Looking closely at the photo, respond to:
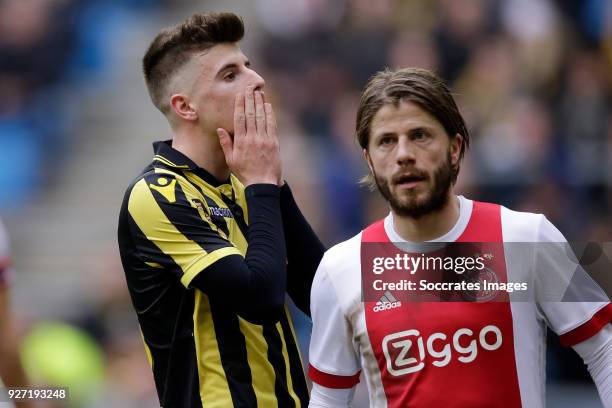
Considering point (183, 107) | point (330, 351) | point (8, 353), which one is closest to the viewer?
point (330, 351)

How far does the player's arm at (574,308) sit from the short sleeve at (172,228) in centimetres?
102

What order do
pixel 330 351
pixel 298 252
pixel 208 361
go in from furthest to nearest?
pixel 298 252 < pixel 208 361 < pixel 330 351

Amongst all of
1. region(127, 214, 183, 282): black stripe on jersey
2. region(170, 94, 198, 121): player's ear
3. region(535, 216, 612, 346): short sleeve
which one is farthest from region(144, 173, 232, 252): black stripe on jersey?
region(535, 216, 612, 346): short sleeve

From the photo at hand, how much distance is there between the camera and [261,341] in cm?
419

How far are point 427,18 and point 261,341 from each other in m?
6.36

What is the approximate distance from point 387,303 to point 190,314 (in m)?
0.69

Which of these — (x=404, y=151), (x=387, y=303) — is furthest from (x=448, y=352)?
(x=404, y=151)

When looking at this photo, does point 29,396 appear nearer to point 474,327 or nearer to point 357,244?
point 357,244

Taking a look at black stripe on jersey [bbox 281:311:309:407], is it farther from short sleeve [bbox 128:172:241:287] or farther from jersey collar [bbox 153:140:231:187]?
jersey collar [bbox 153:140:231:187]

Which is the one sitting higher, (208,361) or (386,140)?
(386,140)

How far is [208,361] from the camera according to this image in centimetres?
409

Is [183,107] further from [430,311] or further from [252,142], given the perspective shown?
[430,311]

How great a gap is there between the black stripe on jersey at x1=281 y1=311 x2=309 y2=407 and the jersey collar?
56 centimetres

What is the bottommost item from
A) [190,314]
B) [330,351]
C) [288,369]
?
[288,369]
